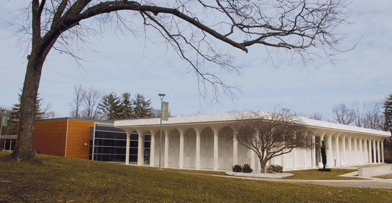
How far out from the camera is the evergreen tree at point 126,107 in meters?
77.8

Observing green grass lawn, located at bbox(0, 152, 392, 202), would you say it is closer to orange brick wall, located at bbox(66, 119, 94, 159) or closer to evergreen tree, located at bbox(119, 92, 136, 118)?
orange brick wall, located at bbox(66, 119, 94, 159)

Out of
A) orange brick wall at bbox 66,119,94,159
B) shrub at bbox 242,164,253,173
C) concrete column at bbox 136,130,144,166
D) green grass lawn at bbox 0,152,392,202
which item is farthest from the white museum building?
green grass lawn at bbox 0,152,392,202

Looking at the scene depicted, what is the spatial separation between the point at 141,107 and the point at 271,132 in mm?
60049

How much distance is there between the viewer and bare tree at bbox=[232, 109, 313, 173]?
25109mm

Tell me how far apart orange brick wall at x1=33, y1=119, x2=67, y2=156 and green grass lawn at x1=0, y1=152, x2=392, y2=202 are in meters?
33.8

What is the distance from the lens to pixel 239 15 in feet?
30.5

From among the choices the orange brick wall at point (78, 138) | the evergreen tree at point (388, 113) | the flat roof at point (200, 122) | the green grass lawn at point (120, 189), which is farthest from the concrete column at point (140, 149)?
the evergreen tree at point (388, 113)

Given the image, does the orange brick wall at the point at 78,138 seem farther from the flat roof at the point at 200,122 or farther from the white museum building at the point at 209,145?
the white museum building at the point at 209,145

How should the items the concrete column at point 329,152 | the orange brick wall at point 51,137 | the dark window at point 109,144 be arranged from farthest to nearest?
the dark window at point 109,144 < the orange brick wall at point 51,137 < the concrete column at point 329,152

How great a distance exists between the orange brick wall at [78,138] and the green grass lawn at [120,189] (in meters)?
33.4

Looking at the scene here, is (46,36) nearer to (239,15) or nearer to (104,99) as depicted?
(239,15)

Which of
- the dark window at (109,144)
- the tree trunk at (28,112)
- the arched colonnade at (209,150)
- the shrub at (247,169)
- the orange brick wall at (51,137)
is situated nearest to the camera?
the tree trunk at (28,112)

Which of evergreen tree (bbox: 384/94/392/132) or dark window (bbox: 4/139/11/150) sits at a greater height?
evergreen tree (bbox: 384/94/392/132)

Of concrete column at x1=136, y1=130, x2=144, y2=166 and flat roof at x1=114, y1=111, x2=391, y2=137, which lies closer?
flat roof at x1=114, y1=111, x2=391, y2=137
